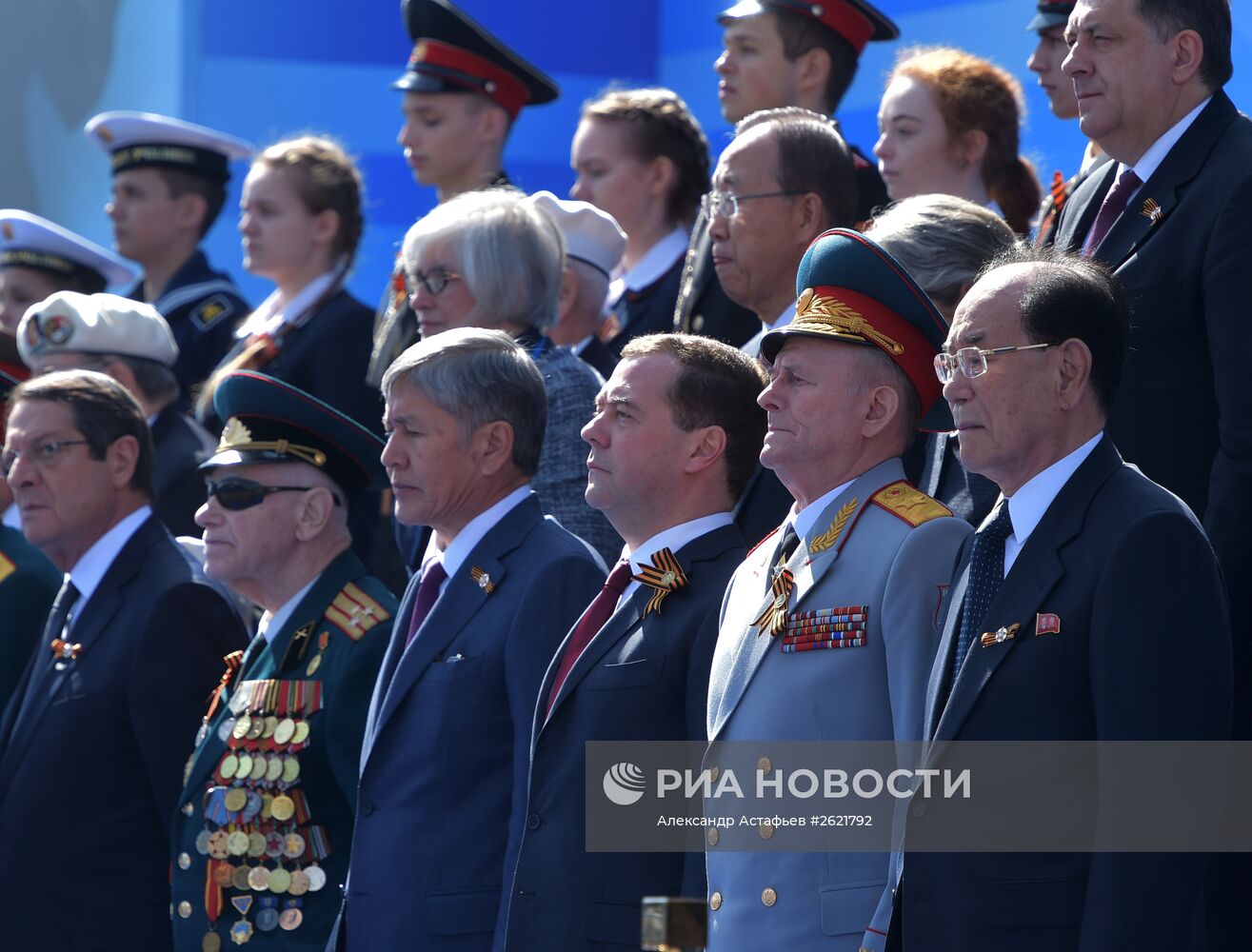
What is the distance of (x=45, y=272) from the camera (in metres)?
8.42

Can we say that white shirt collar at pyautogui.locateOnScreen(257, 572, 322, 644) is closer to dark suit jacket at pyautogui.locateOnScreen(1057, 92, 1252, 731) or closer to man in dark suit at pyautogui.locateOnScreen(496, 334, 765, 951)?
man in dark suit at pyautogui.locateOnScreen(496, 334, 765, 951)

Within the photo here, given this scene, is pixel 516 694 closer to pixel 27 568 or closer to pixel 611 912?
pixel 611 912

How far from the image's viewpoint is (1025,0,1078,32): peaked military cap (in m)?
6.25

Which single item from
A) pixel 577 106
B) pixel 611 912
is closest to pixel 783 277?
pixel 611 912

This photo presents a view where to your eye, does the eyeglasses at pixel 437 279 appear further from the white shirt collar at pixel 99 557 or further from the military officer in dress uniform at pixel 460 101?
the military officer in dress uniform at pixel 460 101

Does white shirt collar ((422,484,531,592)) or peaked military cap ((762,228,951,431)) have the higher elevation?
peaked military cap ((762,228,951,431))

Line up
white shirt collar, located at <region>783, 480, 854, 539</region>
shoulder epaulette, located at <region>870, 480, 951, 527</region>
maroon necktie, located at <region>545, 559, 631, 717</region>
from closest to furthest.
→ 1. shoulder epaulette, located at <region>870, 480, 951, 527</region>
2. white shirt collar, located at <region>783, 480, 854, 539</region>
3. maroon necktie, located at <region>545, 559, 631, 717</region>

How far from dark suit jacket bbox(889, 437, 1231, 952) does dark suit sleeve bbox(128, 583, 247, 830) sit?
2.56 m

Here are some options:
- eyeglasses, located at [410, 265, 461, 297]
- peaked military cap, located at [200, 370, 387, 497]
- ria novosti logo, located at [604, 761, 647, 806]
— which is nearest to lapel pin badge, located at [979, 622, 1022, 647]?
ria novosti logo, located at [604, 761, 647, 806]

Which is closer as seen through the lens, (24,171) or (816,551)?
(816,551)

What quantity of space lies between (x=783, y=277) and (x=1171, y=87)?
1.27m

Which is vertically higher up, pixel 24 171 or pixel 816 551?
Result: pixel 24 171

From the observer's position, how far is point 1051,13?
20.7ft

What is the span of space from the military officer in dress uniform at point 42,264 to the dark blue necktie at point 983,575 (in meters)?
5.76
